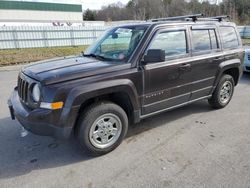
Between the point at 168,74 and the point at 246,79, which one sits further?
the point at 246,79

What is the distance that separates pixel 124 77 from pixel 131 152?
1115mm

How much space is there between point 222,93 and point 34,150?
12.7 ft

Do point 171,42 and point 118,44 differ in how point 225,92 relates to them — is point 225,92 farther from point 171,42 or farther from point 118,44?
point 118,44

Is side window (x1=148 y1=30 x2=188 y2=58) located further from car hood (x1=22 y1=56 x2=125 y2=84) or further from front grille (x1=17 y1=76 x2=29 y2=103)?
front grille (x1=17 y1=76 x2=29 y2=103)

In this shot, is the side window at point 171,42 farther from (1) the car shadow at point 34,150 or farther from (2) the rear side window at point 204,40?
(1) the car shadow at point 34,150

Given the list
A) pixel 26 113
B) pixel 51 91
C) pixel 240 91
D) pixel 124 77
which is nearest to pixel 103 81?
pixel 124 77

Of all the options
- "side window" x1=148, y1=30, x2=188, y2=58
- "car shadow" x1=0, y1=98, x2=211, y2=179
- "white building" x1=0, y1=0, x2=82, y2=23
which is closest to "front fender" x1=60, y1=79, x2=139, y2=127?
"car shadow" x1=0, y1=98, x2=211, y2=179

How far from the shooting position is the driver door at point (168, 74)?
3576mm

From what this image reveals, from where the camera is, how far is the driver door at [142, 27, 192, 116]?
3.58 meters

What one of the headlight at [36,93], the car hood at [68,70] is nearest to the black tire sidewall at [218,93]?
the car hood at [68,70]

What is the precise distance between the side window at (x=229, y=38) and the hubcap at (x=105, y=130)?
2838mm

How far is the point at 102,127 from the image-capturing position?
332cm

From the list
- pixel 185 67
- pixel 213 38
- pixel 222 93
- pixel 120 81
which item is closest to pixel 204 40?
pixel 213 38

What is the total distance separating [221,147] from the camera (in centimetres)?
347
